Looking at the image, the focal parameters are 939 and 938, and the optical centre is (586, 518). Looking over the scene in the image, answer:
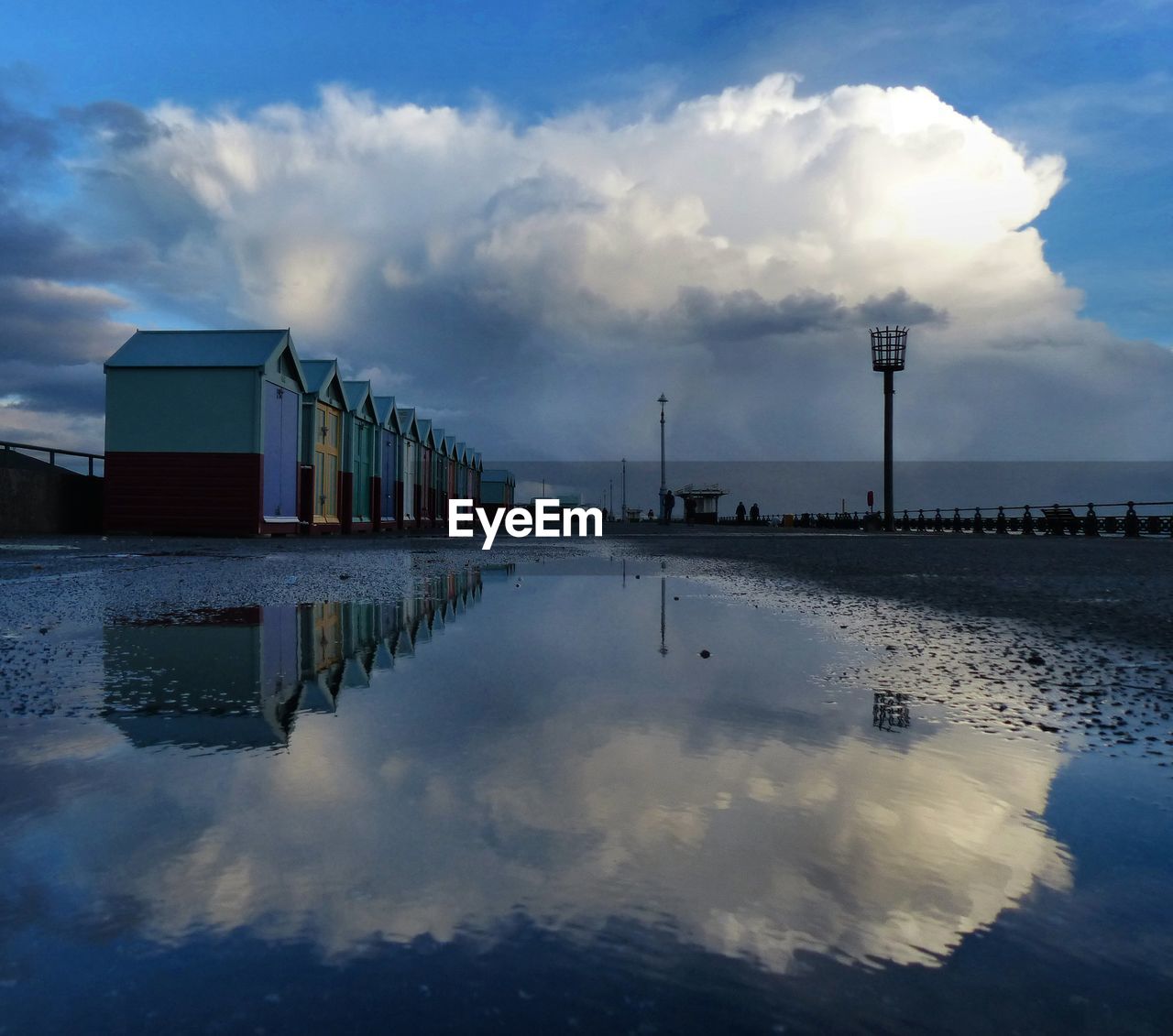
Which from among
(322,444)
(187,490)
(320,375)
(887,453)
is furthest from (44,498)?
(887,453)

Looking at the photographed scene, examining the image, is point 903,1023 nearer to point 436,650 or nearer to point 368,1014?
point 368,1014

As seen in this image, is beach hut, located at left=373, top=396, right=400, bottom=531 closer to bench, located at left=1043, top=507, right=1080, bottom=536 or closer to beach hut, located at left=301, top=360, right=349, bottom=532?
beach hut, located at left=301, top=360, right=349, bottom=532

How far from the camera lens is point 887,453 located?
61.5 metres

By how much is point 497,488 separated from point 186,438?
73.0m

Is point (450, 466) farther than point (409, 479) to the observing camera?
Yes

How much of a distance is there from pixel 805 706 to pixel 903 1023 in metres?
2.68

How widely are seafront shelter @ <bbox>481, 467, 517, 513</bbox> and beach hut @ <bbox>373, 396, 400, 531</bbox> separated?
4414 centimetres

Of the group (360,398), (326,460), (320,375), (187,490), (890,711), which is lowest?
(890,711)

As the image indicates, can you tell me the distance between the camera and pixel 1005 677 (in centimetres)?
517

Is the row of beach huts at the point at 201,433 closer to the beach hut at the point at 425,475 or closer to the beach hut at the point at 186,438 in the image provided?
the beach hut at the point at 186,438

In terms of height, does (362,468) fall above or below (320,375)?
below

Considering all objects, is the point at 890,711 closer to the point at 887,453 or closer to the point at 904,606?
the point at 904,606

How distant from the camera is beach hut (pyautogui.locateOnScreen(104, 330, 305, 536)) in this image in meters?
30.6

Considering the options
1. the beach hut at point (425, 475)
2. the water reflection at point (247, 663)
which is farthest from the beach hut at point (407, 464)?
the water reflection at point (247, 663)
